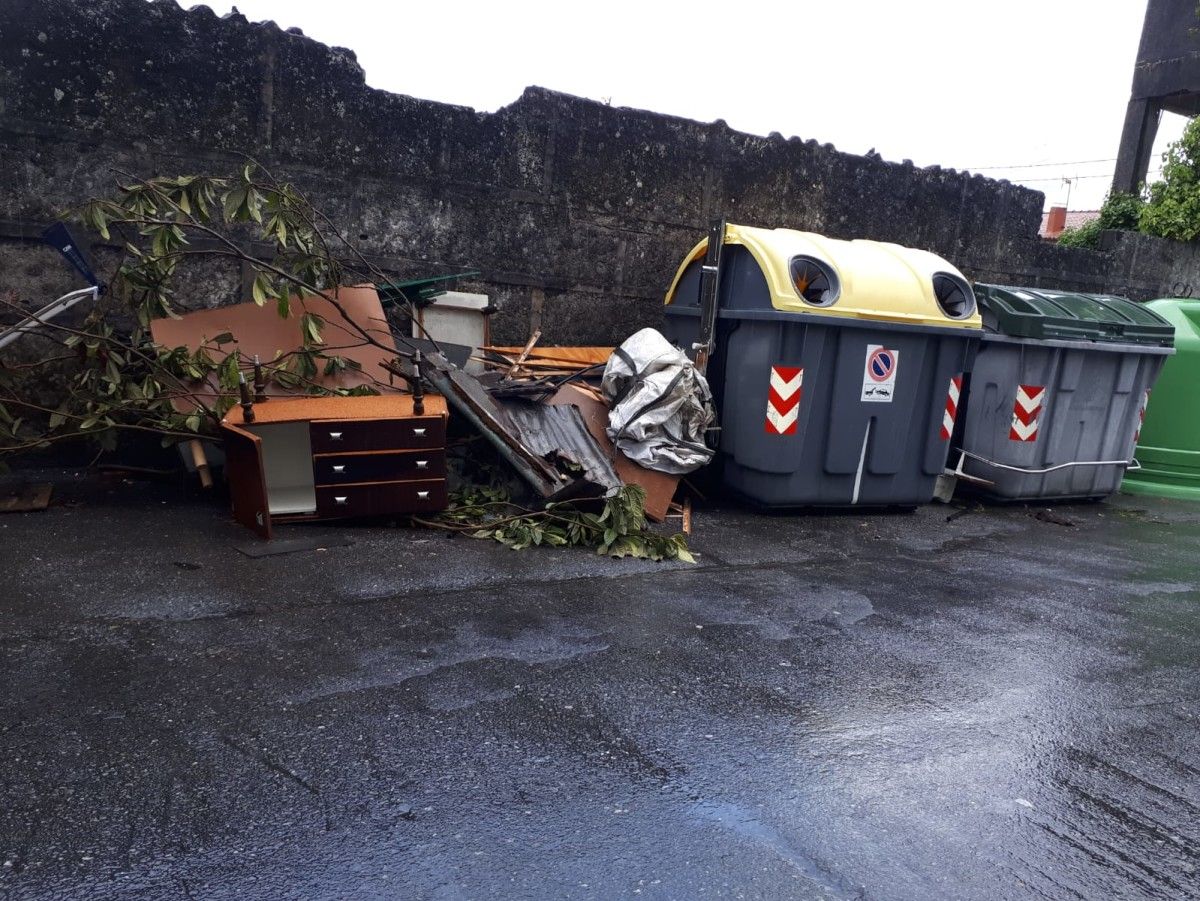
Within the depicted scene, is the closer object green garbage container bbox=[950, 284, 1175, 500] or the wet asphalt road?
the wet asphalt road

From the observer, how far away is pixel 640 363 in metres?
5.76

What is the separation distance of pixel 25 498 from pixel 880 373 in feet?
16.9

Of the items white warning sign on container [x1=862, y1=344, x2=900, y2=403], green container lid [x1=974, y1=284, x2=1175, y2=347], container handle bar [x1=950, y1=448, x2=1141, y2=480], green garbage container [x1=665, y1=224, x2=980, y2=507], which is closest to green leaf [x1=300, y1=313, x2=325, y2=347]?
green garbage container [x1=665, y1=224, x2=980, y2=507]

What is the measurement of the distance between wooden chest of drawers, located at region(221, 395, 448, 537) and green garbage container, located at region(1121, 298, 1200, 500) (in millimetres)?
6471

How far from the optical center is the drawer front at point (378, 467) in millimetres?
4699

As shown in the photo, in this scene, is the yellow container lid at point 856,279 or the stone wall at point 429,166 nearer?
the stone wall at point 429,166

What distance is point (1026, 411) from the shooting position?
21.9 ft

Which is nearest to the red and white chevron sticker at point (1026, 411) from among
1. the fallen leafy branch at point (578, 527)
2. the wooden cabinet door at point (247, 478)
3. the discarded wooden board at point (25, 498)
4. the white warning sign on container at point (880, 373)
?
→ the white warning sign on container at point (880, 373)

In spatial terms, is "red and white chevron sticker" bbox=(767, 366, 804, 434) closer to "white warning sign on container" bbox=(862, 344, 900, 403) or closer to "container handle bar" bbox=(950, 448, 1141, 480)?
"white warning sign on container" bbox=(862, 344, 900, 403)

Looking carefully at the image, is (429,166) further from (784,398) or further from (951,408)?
(951,408)

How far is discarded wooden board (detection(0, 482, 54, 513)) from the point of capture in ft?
15.5

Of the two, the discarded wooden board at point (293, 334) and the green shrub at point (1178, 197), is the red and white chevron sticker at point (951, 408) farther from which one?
the green shrub at point (1178, 197)

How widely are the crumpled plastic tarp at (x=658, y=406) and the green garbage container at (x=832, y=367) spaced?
12.9 inches

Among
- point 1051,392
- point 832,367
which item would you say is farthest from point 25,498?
point 1051,392
